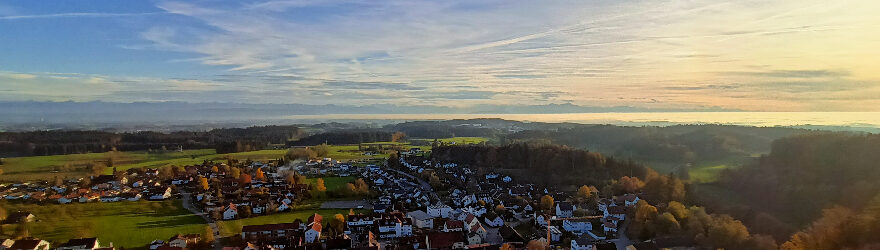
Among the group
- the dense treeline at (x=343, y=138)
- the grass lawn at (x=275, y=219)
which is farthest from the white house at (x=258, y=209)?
the dense treeline at (x=343, y=138)

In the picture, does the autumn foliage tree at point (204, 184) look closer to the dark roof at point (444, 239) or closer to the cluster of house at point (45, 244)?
the cluster of house at point (45, 244)

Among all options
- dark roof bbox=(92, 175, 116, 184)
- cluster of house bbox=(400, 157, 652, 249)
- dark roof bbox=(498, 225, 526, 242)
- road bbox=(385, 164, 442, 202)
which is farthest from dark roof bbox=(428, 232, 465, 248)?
dark roof bbox=(92, 175, 116, 184)

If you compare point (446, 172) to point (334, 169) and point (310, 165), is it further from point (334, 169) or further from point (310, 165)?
point (310, 165)

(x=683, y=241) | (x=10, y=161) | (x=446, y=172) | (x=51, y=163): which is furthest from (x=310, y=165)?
(x=683, y=241)

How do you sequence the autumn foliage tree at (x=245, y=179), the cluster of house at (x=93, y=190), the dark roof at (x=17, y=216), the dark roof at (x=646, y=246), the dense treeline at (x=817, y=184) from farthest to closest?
1. the autumn foliage tree at (x=245, y=179)
2. the cluster of house at (x=93, y=190)
3. the dark roof at (x=17, y=216)
4. the dark roof at (x=646, y=246)
5. the dense treeline at (x=817, y=184)

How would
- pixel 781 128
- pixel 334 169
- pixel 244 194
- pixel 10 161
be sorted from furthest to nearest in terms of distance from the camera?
1. pixel 334 169
2. pixel 10 161
3. pixel 781 128
4. pixel 244 194

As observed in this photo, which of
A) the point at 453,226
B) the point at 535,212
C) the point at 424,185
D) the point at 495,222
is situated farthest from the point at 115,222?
the point at 535,212
